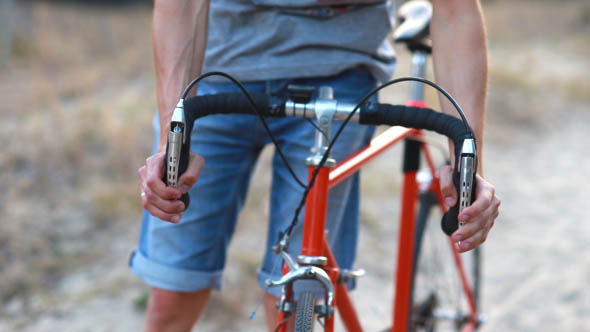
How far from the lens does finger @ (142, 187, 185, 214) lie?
1.19m

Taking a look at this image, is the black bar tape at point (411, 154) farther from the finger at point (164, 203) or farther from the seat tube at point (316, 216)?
the finger at point (164, 203)

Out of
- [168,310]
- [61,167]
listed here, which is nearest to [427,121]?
[168,310]

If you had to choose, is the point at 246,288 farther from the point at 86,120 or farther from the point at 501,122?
the point at 501,122

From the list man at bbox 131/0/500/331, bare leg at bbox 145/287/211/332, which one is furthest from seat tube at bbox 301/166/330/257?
bare leg at bbox 145/287/211/332

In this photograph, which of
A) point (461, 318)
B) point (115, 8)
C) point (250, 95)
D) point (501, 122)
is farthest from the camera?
point (115, 8)

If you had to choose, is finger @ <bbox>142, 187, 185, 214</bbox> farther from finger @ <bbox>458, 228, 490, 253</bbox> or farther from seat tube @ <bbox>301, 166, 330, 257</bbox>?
finger @ <bbox>458, 228, 490, 253</bbox>

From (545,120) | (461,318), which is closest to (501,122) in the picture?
(545,120)

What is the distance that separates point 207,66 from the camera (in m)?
1.75

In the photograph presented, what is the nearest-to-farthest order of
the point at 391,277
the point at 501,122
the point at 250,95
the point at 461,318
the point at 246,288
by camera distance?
the point at 250,95, the point at 461,318, the point at 246,288, the point at 391,277, the point at 501,122

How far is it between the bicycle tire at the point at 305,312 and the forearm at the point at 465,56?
0.50 meters

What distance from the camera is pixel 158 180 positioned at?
1.17m

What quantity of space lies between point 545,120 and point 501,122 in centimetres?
79

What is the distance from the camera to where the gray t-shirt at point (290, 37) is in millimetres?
1660

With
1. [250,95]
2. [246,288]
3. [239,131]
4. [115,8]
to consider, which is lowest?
[115,8]
